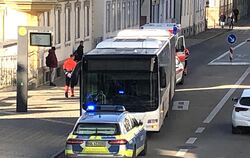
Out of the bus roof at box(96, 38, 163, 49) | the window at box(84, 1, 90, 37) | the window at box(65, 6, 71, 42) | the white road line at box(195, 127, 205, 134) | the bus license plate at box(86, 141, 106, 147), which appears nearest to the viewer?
the bus license plate at box(86, 141, 106, 147)

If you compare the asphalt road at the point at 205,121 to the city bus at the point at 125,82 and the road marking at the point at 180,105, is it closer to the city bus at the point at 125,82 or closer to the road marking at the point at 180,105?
the road marking at the point at 180,105

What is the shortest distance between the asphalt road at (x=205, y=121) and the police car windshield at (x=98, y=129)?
2694 mm

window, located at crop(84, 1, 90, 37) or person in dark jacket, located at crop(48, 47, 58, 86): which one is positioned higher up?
window, located at crop(84, 1, 90, 37)

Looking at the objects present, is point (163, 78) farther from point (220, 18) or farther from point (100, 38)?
point (220, 18)

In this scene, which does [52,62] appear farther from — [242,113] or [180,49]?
[242,113]

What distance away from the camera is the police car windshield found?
1875 centimetres

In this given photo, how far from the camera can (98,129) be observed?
18812 mm

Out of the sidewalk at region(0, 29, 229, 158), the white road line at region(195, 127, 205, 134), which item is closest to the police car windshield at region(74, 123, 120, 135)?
the sidewalk at region(0, 29, 229, 158)

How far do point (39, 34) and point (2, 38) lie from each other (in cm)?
913

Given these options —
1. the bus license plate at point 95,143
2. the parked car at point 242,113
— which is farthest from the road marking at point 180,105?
the bus license plate at point 95,143

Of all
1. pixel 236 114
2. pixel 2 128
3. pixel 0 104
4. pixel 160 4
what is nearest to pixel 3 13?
pixel 0 104

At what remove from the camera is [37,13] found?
35781 millimetres

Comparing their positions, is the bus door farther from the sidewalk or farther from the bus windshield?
the bus windshield

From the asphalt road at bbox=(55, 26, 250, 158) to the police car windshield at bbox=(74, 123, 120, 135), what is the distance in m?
2.69
